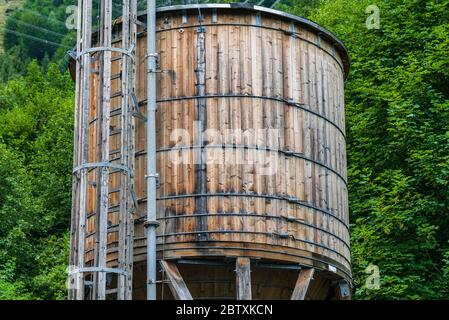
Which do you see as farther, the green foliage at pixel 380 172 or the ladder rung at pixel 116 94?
the green foliage at pixel 380 172

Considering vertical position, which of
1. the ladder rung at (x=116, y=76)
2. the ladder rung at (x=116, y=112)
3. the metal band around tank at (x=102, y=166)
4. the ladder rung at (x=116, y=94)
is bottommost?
the metal band around tank at (x=102, y=166)

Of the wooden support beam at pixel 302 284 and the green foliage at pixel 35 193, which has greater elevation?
the green foliage at pixel 35 193

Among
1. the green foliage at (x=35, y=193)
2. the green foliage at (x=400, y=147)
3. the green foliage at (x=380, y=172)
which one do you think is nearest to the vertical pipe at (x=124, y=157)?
the green foliage at (x=400, y=147)

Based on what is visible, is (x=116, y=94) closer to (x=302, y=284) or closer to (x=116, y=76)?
(x=116, y=76)

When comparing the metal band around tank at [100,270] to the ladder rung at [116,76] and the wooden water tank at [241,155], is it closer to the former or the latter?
the wooden water tank at [241,155]

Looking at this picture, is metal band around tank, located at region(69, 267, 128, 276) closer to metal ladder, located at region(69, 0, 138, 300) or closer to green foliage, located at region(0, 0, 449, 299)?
metal ladder, located at region(69, 0, 138, 300)

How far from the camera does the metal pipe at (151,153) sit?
23391mm

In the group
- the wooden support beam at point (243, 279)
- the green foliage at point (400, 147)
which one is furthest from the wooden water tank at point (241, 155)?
the green foliage at point (400, 147)

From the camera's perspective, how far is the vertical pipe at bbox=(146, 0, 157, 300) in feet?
76.7

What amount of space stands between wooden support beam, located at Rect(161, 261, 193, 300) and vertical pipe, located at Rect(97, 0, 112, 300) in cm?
157

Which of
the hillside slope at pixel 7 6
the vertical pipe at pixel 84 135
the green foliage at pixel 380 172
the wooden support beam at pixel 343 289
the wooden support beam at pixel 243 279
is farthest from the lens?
the hillside slope at pixel 7 6

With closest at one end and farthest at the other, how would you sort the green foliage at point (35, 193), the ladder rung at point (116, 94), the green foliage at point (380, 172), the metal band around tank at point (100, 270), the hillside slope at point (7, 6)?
the metal band around tank at point (100, 270)
the ladder rung at point (116, 94)
the green foliage at point (380, 172)
the green foliage at point (35, 193)
the hillside slope at point (7, 6)

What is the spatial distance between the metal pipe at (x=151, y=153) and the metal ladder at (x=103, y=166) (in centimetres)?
40

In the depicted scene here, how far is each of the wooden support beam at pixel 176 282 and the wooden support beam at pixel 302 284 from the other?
93.7 inches
